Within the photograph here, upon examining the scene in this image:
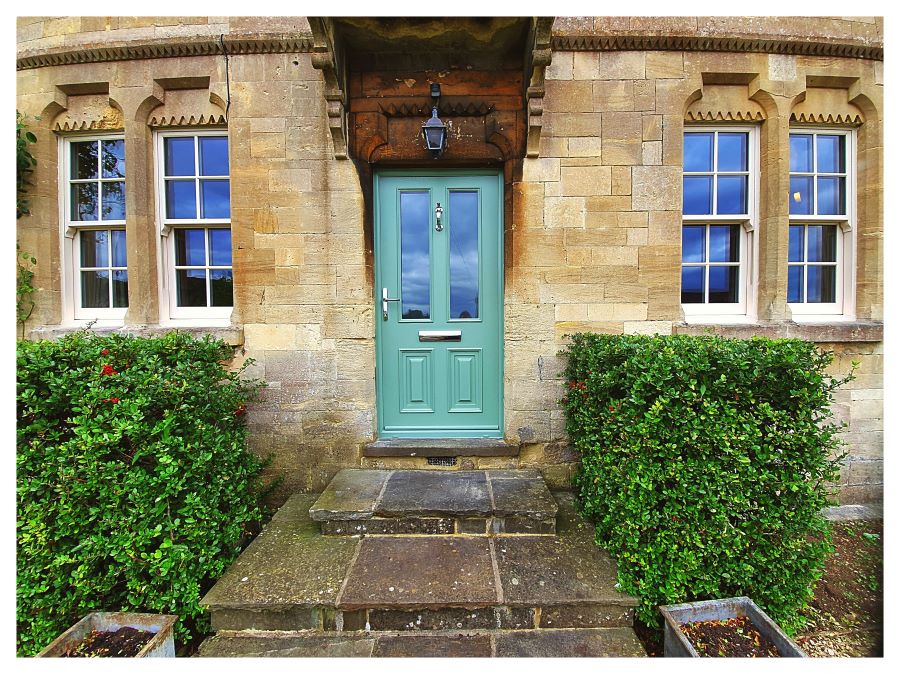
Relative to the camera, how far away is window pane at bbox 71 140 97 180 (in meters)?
3.89

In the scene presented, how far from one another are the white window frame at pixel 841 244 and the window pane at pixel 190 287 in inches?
245

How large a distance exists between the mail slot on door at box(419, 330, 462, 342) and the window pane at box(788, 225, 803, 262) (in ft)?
12.0

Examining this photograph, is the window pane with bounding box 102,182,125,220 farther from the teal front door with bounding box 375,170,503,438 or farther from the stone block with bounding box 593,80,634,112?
the stone block with bounding box 593,80,634,112

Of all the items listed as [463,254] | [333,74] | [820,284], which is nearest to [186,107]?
[333,74]

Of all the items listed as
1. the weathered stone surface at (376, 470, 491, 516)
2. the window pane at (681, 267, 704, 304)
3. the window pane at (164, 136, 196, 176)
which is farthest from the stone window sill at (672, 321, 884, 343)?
the window pane at (164, 136, 196, 176)

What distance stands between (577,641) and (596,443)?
1219 mm

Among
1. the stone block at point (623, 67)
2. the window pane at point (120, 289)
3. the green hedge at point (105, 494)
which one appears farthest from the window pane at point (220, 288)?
the stone block at point (623, 67)

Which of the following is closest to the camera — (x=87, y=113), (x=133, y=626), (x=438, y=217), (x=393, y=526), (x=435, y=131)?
(x=133, y=626)

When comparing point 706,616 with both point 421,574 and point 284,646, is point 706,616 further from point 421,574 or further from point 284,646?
point 284,646

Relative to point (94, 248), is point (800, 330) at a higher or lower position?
lower

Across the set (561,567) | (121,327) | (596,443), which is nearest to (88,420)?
(121,327)

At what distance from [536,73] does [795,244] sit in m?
3.30

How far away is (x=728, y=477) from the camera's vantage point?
220cm

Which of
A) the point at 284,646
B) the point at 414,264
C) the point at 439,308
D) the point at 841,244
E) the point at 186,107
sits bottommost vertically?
the point at 284,646
